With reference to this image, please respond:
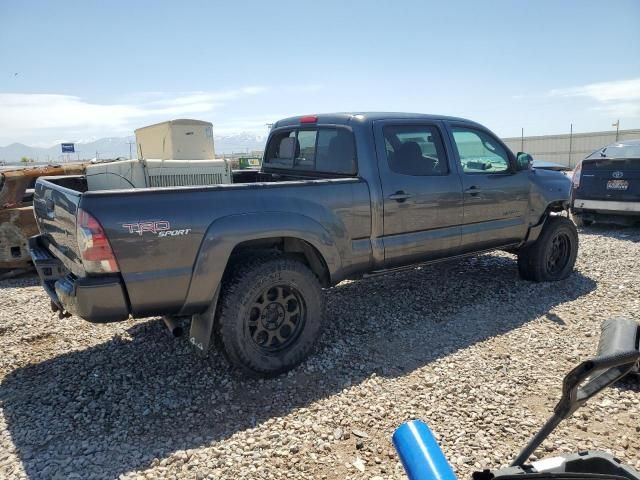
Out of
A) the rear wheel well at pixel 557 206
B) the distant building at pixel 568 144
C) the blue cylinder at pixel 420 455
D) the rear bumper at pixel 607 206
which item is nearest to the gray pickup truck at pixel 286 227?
the rear wheel well at pixel 557 206

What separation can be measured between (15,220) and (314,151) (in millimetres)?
4313

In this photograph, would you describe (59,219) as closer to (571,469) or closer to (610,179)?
(571,469)

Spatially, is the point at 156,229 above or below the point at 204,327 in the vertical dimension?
above

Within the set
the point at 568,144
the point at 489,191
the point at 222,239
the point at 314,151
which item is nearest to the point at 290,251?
the point at 222,239

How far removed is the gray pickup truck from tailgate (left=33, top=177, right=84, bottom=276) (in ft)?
0.06

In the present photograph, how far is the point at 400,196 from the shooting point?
4.12 m

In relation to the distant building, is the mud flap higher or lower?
lower

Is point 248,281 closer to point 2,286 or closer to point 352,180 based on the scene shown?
point 352,180

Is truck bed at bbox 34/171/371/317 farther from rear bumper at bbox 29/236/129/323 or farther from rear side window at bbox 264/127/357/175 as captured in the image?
rear side window at bbox 264/127/357/175

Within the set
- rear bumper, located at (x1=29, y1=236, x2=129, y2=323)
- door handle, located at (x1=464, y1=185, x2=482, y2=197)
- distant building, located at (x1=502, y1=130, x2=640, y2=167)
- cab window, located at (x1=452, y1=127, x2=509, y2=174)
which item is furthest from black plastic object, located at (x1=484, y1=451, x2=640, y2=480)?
distant building, located at (x1=502, y1=130, x2=640, y2=167)

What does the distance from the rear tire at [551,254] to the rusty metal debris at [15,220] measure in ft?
20.7

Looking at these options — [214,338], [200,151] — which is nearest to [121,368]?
[214,338]

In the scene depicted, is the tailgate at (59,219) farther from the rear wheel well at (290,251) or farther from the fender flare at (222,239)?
the rear wheel well at (290,251)

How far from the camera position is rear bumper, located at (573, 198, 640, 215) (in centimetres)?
812
